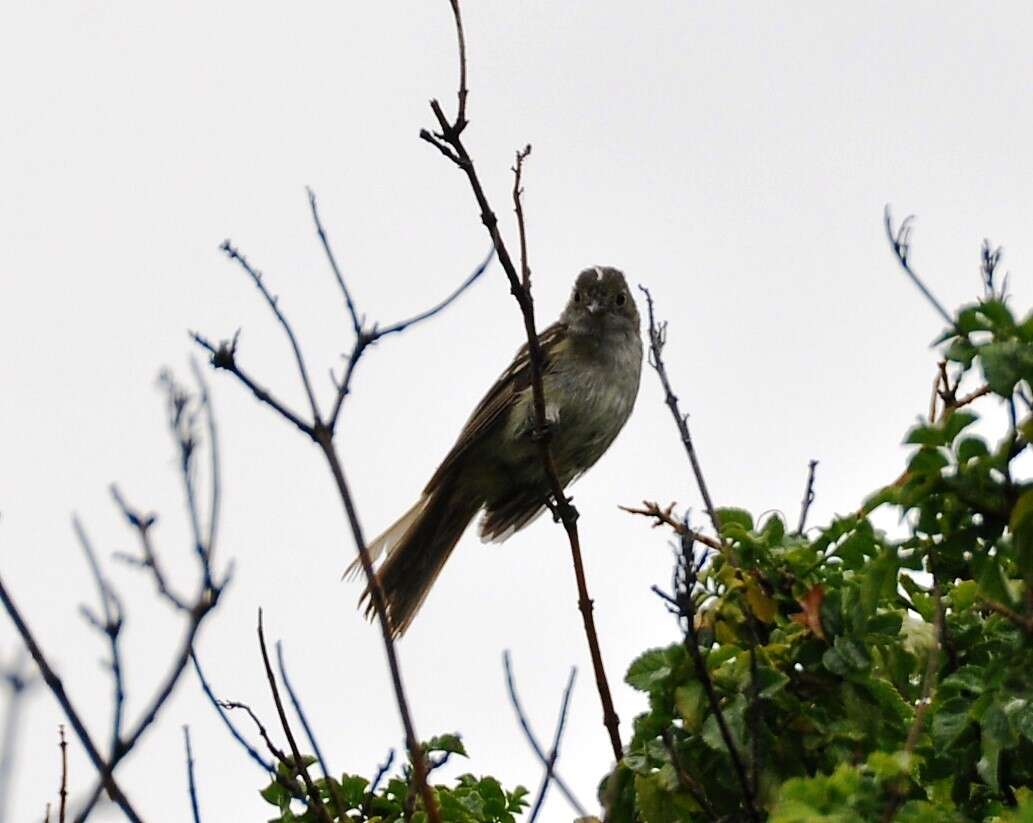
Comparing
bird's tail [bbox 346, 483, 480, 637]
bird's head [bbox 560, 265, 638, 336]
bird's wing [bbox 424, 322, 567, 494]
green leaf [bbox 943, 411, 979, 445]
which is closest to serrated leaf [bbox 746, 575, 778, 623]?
green leaf [bbox 943, 411, 979, 445]

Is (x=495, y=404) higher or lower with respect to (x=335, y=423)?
higher

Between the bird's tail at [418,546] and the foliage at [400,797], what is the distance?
3.64m

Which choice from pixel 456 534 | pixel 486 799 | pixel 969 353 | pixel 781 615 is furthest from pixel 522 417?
pixel 969 353

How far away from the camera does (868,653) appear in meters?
3.65

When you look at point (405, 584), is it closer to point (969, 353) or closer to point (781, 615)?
point (781, 615)

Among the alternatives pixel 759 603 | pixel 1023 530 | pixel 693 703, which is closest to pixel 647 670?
pixel 693 703

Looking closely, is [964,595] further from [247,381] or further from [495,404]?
[495,404]

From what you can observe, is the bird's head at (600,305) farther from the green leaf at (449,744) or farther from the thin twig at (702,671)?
the thin twig at (702,671)

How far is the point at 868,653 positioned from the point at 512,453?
17.2ft

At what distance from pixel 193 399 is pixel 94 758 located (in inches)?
40.5

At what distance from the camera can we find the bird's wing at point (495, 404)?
8.89 m

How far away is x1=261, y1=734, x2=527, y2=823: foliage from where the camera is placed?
437 centimetres

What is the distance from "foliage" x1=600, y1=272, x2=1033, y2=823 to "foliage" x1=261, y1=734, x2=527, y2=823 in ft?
2.19

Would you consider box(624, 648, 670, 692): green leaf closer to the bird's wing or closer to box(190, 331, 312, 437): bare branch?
box(190, 331, 312, 437): bare branch
